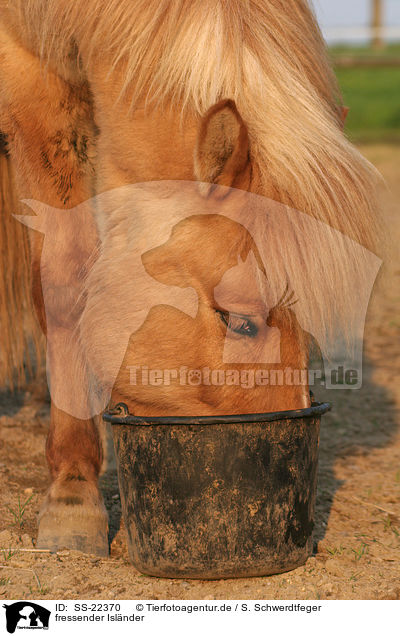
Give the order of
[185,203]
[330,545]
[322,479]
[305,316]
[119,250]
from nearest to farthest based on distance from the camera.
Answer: [305,316]
[185,203]
[119,250]
[330,545]
[322,479]

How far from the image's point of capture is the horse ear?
1.70 metres

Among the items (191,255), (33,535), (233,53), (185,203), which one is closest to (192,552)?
(33,535)

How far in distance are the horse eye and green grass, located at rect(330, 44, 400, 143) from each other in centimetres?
1049

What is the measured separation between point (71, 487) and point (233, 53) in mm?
1264

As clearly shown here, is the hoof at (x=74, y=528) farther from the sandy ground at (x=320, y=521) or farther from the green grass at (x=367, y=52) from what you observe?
the green grass at (x=367, y=52)

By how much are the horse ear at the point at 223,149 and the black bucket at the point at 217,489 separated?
0.55 metres

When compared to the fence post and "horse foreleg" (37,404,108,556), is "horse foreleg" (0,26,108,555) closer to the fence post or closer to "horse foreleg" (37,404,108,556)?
"horse foreleg" (37,404,108,556)

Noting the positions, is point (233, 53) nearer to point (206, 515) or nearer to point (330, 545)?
point (206, 515)

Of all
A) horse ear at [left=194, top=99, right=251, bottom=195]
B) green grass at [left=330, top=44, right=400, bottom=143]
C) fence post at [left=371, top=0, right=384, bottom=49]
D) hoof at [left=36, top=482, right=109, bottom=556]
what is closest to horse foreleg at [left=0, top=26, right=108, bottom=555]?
hoof at [left=36, top=482, right=109, bottom=556]

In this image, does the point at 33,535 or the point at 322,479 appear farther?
the point at 322,479

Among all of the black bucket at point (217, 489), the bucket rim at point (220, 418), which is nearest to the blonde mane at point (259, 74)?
the bucket rim at point (220, 418)

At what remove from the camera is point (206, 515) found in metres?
1.88

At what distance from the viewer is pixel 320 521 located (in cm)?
238
